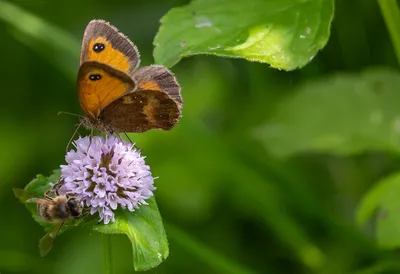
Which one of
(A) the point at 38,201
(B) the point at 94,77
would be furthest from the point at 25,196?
(B) the point at 94,77

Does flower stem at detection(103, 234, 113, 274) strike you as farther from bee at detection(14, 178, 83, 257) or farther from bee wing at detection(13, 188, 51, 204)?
bee wing at detection(13, 188, 51, 204)

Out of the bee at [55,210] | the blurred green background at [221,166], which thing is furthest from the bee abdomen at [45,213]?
the blurred green background at [221,166]

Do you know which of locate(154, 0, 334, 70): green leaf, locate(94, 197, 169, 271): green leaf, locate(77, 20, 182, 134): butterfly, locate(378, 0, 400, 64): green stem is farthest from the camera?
locate(378, 0, 400, 64): green stem

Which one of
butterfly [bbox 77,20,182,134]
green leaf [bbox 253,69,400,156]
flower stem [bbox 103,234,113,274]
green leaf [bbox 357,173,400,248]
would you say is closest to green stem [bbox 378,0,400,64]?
green leaf [bbox 357,173,400,248]

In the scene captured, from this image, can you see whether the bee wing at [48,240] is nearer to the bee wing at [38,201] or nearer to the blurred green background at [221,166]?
the bee wing at [38,201]

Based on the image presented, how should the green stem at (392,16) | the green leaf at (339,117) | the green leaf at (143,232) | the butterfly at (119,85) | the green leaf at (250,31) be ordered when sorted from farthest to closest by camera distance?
the green leaf at (339,117) → the green stem at (392,16) → the green leaf at (250,31) → the butterfly at (119,85) → the green leaf at (143,232)

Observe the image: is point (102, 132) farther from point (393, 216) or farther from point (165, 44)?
point (393, 216)

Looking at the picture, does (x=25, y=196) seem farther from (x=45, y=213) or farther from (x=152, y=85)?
(x=152, y=85)
